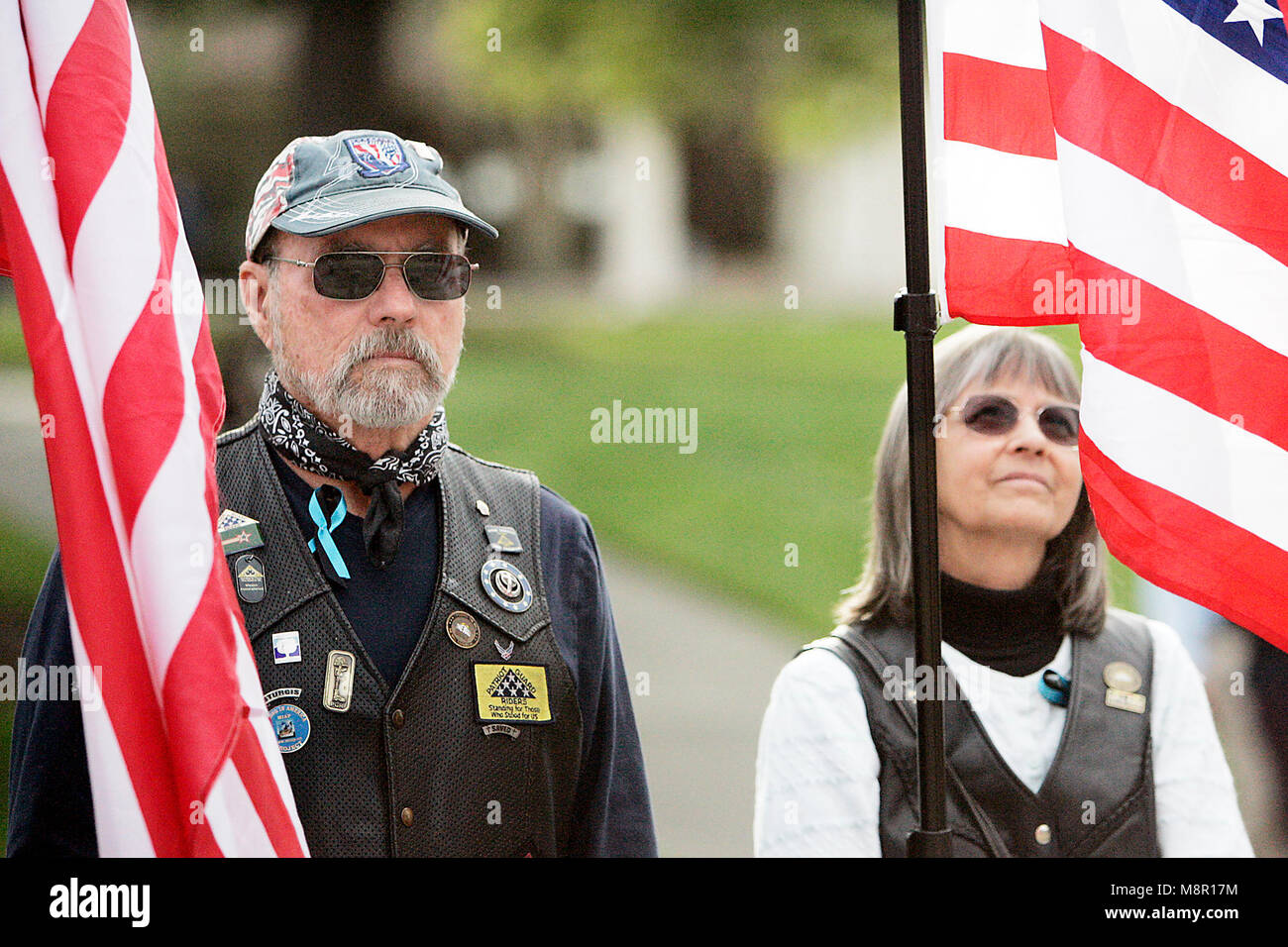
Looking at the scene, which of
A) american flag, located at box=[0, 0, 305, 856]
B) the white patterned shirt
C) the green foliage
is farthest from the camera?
the green foliage

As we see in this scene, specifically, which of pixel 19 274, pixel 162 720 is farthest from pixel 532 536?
pixel 19 274

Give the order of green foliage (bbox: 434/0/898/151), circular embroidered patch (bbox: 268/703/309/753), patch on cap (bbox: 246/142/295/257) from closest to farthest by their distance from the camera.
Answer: circular embroidered patch (bbox: 268/703/309/753) → patch on cap (bbox: 246/142/295/257) → green foliage (bbox: 434/0/898/151)

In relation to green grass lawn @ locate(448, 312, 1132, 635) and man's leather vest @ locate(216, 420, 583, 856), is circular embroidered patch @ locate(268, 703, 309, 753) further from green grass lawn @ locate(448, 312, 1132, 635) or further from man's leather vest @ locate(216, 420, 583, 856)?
green grass lawn @ locate(448, 312, 1132, 635)

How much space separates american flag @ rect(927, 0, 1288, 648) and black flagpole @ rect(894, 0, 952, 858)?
136 mm

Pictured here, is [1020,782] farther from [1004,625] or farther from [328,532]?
[328,532]

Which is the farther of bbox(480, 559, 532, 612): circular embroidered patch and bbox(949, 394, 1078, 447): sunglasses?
bbox(949, 394, 1078, 447): sunglasses

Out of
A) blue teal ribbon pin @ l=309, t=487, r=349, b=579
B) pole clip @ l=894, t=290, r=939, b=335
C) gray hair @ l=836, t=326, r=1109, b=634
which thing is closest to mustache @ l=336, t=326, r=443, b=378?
blue teal ribbon pin @ l=309, t=487, r=349, b=579

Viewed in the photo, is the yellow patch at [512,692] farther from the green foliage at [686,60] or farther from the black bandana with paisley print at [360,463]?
the green foliage at [686,60]

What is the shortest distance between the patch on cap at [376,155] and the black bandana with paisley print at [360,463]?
1.37 feet

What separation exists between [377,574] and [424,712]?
262 mm

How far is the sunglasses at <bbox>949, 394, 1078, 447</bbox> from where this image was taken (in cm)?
267

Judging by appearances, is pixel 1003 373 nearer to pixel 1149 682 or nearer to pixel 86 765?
pixel 1149 682

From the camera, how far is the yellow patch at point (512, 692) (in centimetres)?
242

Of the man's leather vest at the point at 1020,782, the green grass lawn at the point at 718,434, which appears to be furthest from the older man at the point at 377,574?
the green grass lawn at the point at 718,434
